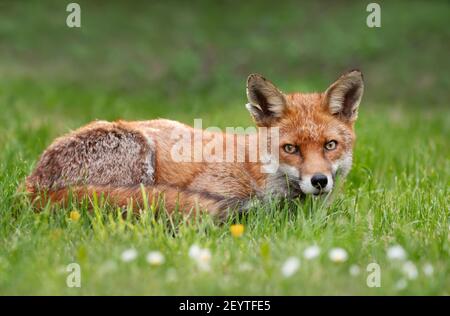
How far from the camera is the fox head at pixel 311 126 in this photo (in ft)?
16.8

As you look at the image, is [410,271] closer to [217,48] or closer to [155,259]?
[155,259]

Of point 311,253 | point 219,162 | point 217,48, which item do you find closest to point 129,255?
point 311,253

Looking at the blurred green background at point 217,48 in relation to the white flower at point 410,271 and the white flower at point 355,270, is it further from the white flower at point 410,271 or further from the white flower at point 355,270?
the white flower at point 410,271

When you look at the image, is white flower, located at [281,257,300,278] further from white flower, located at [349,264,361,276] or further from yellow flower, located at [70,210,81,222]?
yellow flower, located at [70,210,81,222]

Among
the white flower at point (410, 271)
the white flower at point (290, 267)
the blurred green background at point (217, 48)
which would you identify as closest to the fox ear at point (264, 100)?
the white flower at point (290, 267)

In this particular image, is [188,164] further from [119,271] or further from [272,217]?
[119,271]

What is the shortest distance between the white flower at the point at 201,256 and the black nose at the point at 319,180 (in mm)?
1178

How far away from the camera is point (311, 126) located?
5.31 meters

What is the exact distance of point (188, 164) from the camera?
566 cm

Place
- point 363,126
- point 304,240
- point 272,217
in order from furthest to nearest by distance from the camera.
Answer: point 363,126, point 272,217, point 304,240

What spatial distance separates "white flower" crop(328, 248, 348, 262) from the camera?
4074 millimetres

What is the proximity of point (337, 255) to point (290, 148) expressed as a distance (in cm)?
139
